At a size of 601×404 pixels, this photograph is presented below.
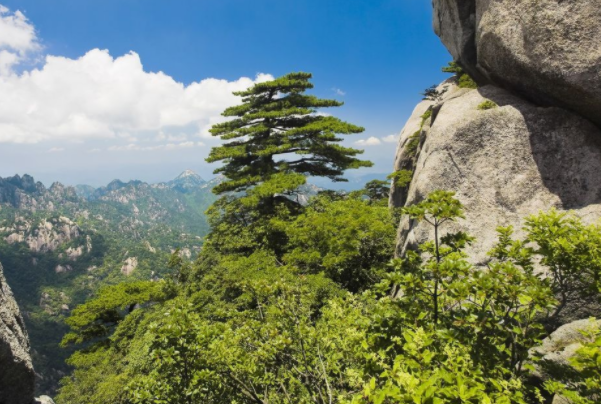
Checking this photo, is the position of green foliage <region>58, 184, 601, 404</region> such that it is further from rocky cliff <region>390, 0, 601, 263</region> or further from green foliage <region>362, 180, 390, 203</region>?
green foliage <region>362, 180, 390, 203</region>

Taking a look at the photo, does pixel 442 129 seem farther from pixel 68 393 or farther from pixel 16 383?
pixel 68 393

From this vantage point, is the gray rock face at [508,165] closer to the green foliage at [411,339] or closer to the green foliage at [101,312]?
the green foliage at [411,339]

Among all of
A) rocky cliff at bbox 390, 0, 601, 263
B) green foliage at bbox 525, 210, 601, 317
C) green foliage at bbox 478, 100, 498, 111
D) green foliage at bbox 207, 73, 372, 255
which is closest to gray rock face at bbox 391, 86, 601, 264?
rocky cliff at bbox 390, 0, 601, 263

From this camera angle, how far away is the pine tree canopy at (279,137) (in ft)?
69.1

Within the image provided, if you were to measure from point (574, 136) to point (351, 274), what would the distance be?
30.4ft

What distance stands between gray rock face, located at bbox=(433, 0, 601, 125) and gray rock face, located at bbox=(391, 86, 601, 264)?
638 mm

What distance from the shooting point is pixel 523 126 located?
9.23 metres

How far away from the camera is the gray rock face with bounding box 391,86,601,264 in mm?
8375

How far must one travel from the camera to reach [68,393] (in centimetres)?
1886

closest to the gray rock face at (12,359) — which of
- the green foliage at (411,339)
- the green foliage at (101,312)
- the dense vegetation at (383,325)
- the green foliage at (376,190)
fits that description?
the dense vegetation at (383,325)

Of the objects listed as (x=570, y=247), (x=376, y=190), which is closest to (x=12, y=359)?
(x=570, y=247)

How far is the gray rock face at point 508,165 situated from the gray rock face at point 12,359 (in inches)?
420

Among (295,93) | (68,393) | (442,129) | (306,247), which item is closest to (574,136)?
(442,129)

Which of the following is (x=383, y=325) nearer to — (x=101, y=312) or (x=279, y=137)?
(x=279, y=137)
